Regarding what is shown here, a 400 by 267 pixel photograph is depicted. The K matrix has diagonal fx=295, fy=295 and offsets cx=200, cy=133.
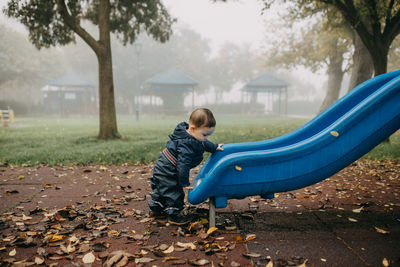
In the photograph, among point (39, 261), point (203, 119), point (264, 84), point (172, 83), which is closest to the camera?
point (39, 261)

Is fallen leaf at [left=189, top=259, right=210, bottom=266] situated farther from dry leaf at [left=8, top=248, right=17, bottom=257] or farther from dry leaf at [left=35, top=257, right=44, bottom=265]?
dry leaf at [left=8, top=248, right=17, bottom=257]

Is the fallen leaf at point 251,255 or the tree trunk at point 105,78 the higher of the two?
the tree trunk at point 105,78

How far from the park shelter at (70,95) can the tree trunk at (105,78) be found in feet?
71.8

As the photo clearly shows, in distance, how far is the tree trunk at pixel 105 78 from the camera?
927 centimetres

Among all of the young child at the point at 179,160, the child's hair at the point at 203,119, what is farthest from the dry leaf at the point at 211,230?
the child's hair at the point at 203,119

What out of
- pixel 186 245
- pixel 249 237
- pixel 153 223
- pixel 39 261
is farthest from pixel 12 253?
pixel 249 237

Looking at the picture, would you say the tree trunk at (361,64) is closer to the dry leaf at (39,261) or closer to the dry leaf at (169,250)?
the dry leaf at (169,250)

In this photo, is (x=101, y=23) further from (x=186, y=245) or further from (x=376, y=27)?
(x=186, y=245)

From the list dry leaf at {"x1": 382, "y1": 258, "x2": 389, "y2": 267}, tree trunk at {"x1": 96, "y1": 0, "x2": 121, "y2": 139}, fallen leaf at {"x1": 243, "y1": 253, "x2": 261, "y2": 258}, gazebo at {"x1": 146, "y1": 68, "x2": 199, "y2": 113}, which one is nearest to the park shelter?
gazebo at {"x1": 146, "y1": 68, "x2": 199, "y2": 113}

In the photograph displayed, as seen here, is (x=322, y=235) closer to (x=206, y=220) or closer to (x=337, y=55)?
(x=206, y=220)

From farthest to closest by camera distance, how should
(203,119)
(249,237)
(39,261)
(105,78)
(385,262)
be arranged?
(105,78) → (203,119) → (249,237) → (39,261) → (385,262)

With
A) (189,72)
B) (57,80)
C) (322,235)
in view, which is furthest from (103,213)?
(189,72)

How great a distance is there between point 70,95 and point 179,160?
109ft

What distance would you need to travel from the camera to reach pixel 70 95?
3238 cm
